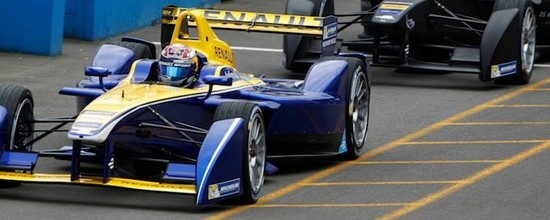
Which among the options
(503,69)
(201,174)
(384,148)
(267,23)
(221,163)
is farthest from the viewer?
(503,69)

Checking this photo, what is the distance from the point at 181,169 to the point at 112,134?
0.59 m

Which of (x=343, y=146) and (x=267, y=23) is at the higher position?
(x=267, y=23)

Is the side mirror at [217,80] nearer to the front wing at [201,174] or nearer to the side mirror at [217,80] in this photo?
the side mirror at [217,80]

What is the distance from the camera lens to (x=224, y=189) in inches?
450

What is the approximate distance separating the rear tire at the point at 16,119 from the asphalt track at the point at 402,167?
1.16 ft

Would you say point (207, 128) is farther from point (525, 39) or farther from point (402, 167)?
point (525, 39)

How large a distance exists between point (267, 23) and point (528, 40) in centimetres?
498

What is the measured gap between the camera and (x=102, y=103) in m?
11.8

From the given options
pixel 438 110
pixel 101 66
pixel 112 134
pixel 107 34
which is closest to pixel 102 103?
pixel 112 134

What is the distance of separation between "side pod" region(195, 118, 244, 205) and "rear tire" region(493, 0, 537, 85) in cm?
741

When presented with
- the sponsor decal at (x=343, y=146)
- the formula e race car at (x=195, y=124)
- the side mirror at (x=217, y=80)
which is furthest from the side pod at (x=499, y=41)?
the side mirror at (x=217, y=80)

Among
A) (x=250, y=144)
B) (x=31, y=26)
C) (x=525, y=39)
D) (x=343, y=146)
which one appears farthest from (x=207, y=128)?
(x=31, y=26)

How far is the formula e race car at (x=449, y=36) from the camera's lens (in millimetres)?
17938

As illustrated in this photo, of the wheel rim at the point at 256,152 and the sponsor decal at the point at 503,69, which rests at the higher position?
the wheel rim at the point at 256,152
